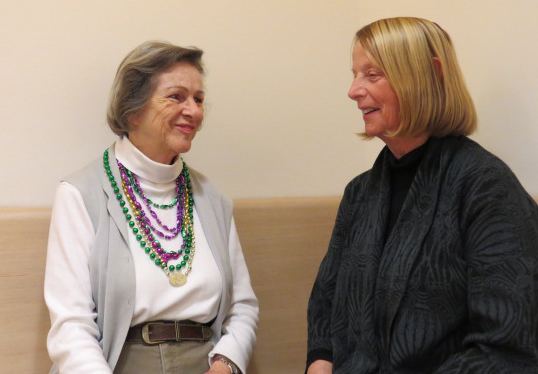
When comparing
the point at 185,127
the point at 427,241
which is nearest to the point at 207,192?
the point at 185,127

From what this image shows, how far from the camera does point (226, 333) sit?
5.89ft

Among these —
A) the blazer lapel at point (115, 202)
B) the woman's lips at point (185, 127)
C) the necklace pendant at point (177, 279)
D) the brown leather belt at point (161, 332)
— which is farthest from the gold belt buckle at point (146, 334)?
the woman's lips at point (185, 127)

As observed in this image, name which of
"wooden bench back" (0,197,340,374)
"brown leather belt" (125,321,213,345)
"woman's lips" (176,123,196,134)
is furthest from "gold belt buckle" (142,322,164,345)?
"woman's lips" (176,123,196,134)

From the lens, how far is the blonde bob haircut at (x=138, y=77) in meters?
1.76

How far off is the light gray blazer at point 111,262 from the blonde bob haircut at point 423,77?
2.08ft

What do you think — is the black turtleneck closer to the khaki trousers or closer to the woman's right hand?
the woman's right hand

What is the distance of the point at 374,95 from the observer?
5.03ft

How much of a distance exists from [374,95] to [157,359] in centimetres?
84

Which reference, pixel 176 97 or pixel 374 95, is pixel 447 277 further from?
pixel 176 97

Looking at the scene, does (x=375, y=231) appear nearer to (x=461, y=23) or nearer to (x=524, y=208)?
(x=524, y=208)

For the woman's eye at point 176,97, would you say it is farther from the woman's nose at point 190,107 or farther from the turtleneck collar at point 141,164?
the turtleneck collar at point 141,164

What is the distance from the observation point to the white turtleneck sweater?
5.00 feet

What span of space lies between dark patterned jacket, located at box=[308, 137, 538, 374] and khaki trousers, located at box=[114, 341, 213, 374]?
378 mm

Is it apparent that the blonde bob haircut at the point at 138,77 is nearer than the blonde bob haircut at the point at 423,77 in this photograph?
No
